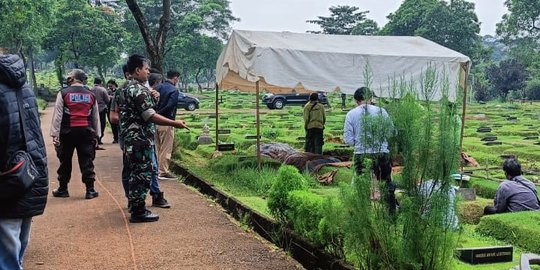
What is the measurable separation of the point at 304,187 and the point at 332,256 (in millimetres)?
1139

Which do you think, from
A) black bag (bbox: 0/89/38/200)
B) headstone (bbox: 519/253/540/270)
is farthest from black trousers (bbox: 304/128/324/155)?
black bag (bbox: 0/89/38/200)

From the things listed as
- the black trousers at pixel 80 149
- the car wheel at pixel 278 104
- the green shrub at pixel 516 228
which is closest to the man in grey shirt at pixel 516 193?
the green shrub at pixel 516 228

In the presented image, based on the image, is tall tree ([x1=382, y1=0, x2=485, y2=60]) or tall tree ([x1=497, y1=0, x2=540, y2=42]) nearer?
tall tree ([x1=497, y1=0, x2=540, y2=42])

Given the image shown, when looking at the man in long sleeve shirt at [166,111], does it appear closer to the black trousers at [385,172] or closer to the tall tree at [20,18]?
the black trousers at [385,172]

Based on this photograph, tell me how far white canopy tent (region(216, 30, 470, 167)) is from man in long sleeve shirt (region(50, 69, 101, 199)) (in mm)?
2627

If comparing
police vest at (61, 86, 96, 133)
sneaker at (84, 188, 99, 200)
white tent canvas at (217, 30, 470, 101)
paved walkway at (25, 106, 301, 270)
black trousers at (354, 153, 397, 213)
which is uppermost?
white tent canvas at (217, 30, 470, 101)

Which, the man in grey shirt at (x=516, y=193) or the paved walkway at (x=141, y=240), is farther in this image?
the man in grey shirt at (x=516, y=193)

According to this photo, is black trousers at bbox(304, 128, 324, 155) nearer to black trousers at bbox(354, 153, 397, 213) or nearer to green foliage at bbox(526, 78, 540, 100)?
black trousers at bbox(354, 153, 397, 213)

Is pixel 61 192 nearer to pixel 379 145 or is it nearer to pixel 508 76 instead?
pixel 379 145

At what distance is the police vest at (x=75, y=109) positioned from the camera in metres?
6.66

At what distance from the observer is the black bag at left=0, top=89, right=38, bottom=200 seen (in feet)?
8.81

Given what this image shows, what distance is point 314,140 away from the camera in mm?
11336

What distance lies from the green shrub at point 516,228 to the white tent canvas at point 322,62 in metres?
3.13

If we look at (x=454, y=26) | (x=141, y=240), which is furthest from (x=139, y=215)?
(x=454, y=26)
